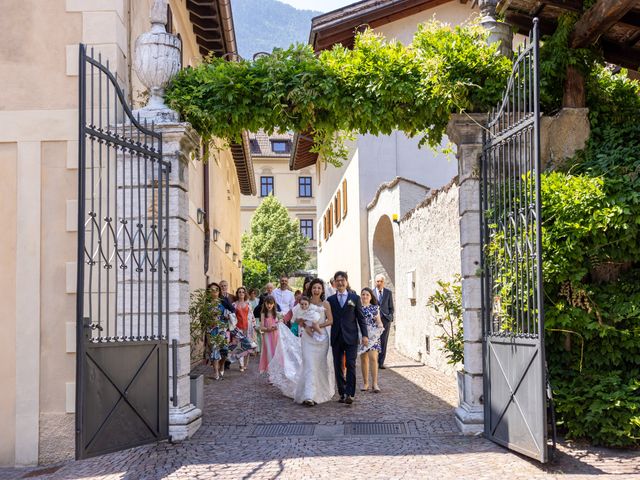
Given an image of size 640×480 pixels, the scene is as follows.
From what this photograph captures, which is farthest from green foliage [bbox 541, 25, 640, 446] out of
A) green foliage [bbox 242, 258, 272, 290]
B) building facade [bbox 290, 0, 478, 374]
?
green foliage [bbox 242, 258, 272, 290]

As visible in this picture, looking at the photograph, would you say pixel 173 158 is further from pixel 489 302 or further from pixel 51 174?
pixel 489 302

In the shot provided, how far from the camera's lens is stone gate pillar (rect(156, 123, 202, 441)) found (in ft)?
27.1

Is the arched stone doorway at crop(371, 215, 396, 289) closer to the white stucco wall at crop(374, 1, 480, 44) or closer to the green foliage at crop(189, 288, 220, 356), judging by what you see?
the white stucco wall at crop(374, 1, 480, 44)

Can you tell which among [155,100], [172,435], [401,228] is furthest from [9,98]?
[401,228]

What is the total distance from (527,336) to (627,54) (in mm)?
4149

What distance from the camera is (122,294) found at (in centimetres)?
838

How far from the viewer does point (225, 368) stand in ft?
51.7

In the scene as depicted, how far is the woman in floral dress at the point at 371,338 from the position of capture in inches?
459

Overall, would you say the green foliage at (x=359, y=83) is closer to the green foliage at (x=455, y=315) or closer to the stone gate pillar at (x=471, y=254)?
the stone gate pillar at (x=471, y=254)

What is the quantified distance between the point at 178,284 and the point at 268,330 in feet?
18.4

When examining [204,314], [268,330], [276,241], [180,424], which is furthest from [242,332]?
[276,241]

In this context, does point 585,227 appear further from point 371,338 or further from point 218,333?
point 218,333

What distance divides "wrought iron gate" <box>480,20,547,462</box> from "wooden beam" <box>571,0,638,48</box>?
917 millimetres

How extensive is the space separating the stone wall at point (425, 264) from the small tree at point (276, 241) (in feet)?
96.3
